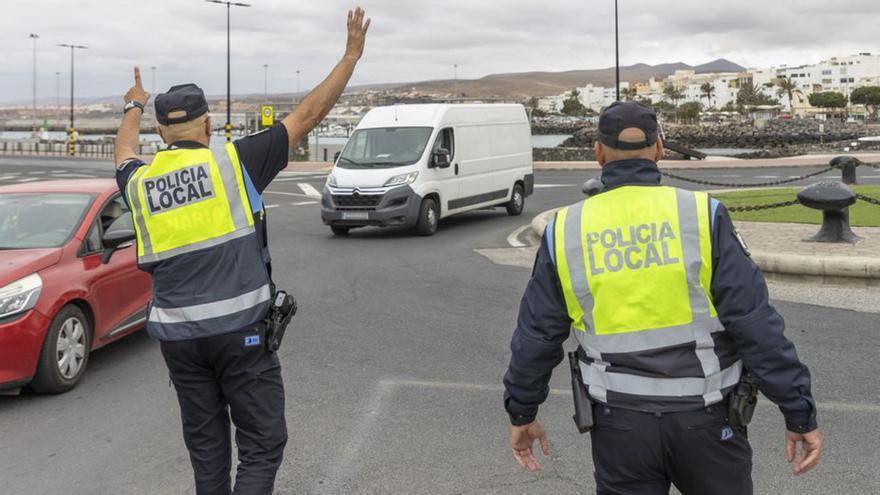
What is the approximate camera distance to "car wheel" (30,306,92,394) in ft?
19.7

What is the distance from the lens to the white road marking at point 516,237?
13734 millimetres

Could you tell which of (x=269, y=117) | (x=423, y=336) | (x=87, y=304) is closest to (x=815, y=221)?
(x=423, y=336)

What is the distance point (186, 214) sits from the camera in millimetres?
3439

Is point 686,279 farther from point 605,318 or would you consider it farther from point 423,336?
point 423,336

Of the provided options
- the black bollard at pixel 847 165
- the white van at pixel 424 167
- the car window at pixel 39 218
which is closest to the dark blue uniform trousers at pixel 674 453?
the car window at pixel 39 218

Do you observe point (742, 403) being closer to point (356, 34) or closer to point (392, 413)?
point (356, 34)

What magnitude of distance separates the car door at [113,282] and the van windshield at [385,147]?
8249 mm

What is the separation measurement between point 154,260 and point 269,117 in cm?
3517

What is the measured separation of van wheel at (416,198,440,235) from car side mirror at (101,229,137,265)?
27.7 ft

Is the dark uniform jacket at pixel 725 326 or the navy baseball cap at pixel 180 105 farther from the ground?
the navy baseball cap at pixel 180 105

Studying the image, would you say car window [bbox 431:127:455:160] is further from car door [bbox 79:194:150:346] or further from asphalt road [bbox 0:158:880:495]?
car door [bbox 79:194:150:346]

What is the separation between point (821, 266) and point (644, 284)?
7827 mm

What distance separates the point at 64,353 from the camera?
6.23 metres

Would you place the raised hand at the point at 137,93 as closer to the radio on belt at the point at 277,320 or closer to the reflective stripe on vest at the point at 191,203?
the reflective stripe on vest at the point at 191,203
